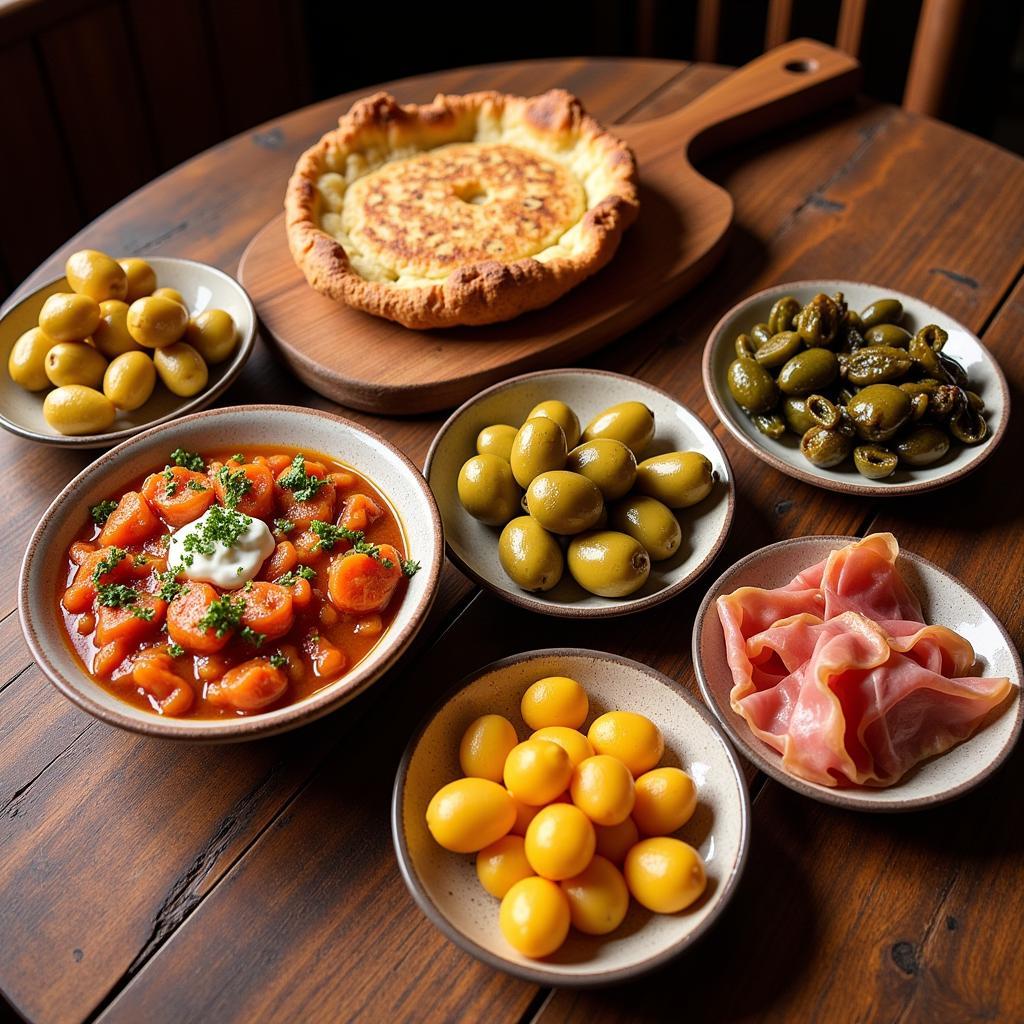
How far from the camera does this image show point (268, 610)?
162 centimetres

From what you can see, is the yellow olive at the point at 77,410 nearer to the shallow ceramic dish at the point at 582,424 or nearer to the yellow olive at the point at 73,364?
the yellow olive at the point at 73,364

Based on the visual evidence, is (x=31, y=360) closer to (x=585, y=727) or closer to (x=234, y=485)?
(x=234, y=485)

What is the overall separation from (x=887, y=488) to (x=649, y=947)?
1051 millimetres

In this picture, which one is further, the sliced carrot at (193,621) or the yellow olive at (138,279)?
the yellow olive at (138,279)

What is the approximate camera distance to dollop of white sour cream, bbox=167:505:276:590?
167 centimetres

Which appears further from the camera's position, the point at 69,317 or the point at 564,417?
the point at 69,317

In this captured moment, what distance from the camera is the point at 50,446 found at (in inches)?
83.4

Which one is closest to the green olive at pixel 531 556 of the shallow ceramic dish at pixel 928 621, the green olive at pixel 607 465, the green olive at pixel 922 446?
the green olive at pixel 607 465

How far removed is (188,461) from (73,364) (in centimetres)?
44

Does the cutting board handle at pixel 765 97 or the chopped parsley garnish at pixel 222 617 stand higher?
the cutting board handle at pixel 765 97

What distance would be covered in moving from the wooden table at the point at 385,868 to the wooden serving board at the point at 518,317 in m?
0.19

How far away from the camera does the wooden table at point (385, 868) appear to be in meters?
1.40

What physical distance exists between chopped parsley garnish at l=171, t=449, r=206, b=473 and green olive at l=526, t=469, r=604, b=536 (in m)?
0.64

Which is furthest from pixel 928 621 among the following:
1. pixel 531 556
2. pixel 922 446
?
pixel 531 556
